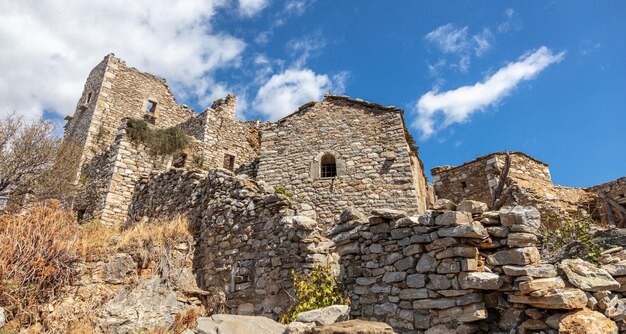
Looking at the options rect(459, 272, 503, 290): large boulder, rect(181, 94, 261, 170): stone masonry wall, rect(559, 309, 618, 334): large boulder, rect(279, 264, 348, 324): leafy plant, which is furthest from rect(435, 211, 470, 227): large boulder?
rect(181, 94, 261, 170): stone masonry wall

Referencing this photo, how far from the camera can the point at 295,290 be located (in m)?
5.61

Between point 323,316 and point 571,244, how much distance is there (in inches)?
137

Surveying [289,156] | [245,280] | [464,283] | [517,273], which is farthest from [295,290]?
[289,156]

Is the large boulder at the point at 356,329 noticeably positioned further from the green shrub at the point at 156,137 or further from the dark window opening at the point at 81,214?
the dark window opening at the point at 81,214

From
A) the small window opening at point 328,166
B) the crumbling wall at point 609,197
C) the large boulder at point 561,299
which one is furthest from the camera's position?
the small window opening at point 328,166

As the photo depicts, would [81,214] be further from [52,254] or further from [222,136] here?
[52,254]

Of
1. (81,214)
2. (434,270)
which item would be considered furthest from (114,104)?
(434,270)

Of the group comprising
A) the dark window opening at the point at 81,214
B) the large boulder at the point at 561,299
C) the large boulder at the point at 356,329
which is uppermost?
the dark window opening at the point at 81,214

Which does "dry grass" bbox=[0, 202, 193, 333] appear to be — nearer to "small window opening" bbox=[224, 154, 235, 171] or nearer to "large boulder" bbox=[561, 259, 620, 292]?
"large boulder" bbox=[561, 259, 620, 292]

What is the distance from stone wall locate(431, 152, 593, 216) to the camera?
1091 centimetres

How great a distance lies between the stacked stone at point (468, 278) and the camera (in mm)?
3703

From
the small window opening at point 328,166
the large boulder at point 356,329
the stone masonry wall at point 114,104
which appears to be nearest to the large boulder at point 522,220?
the large boulder at point 356,329

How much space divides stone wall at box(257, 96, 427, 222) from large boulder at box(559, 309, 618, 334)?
6.47 metres

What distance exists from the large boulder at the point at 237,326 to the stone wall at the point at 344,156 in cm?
648
